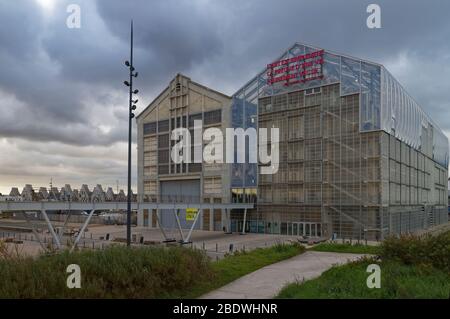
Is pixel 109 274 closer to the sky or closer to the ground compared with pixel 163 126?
closer to the ground

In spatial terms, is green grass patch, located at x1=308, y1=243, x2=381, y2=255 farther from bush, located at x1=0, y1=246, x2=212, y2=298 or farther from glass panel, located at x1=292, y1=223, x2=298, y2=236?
glass panel, located at x1=292, y1=223, x2=298, y2=236

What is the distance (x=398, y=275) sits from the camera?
1477 cm

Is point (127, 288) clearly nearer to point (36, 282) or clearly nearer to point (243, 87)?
point (36, 282)

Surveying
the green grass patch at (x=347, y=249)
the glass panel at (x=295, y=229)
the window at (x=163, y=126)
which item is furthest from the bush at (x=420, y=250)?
the window at (x=163, y=126)

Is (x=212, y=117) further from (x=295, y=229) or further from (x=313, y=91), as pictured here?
(x=295, y=229)

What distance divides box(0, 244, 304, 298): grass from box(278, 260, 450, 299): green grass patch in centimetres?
351

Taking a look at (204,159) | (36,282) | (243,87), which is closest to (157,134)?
(204,159)

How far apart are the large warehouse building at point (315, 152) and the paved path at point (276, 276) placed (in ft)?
80.7

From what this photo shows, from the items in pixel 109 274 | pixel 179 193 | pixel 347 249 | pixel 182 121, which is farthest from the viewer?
pixel 179 193

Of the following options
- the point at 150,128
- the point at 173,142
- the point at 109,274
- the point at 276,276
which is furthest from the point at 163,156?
the point at 109,274

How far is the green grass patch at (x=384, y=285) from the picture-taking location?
1197 centimetres

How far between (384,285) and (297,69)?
141 ft

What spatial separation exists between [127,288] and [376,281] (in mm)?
8246

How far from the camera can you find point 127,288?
492 inches
